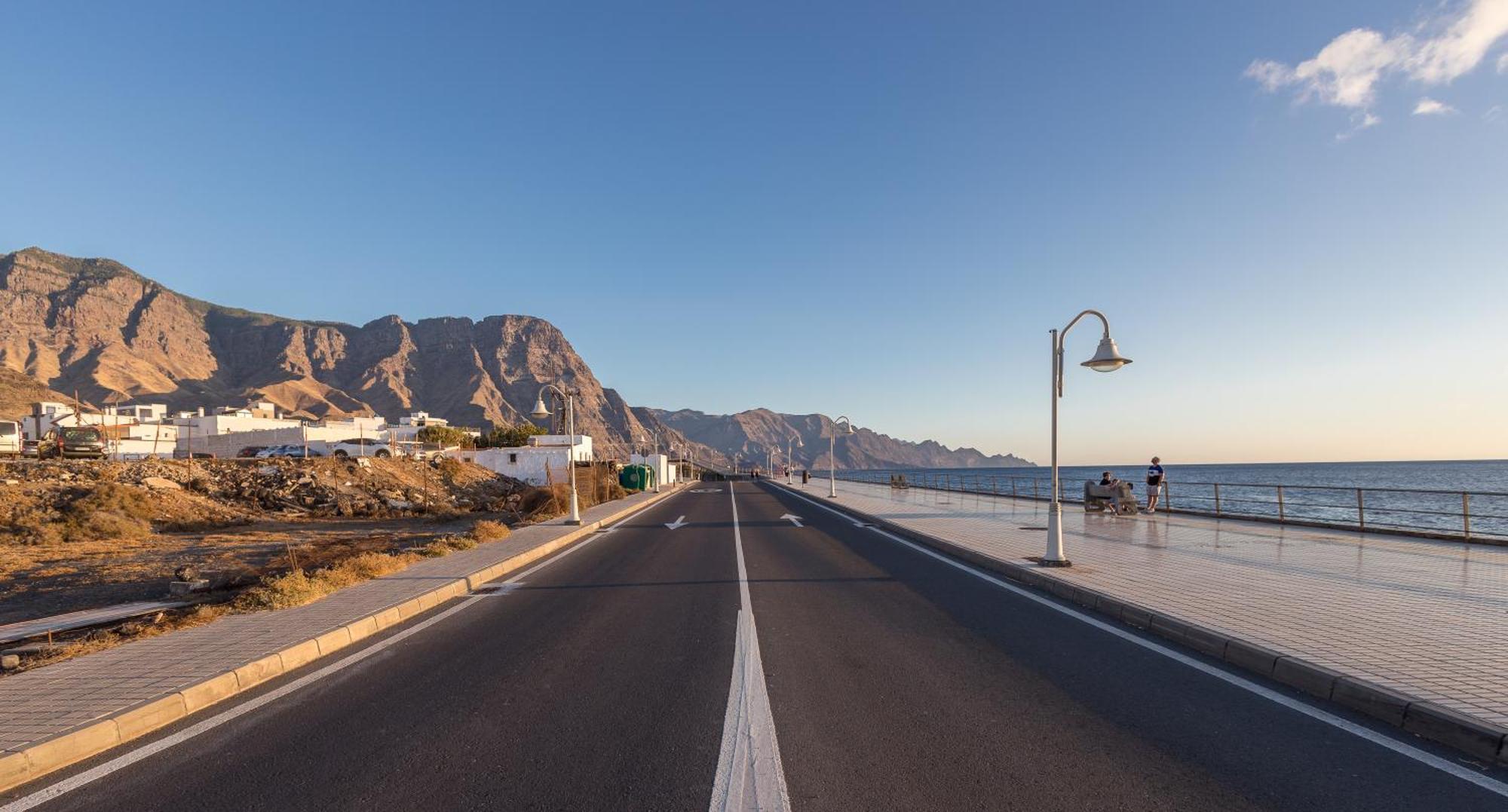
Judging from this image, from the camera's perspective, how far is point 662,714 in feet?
16.0

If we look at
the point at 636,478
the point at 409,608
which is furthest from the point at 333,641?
the point at 636,478

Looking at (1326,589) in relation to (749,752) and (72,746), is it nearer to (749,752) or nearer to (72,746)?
(749,752)

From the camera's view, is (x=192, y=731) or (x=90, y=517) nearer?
(x=192, y=731)

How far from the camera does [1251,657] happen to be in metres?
5.91

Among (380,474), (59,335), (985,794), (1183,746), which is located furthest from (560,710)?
(59,335)

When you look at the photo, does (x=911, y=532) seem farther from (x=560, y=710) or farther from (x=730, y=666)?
(x=560, y=710)

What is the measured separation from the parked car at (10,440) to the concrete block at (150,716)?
43950mm

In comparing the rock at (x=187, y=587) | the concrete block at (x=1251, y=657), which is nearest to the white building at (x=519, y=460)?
the rock at (x=187, y=587)

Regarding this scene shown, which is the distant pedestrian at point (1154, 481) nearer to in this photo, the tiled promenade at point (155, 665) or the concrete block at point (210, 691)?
the tiled promenade at point (155, 665)

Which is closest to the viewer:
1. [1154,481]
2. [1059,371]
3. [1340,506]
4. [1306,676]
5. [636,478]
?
[1306,676]

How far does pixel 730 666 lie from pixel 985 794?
2.80m

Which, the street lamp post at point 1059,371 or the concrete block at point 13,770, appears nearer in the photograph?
the concrete block at point 13,770

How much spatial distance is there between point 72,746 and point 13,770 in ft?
1.02

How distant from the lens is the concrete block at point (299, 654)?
6250mm
